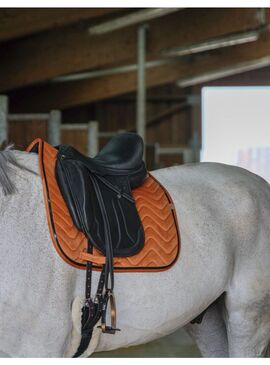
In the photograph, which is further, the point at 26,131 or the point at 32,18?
the point at 32,18

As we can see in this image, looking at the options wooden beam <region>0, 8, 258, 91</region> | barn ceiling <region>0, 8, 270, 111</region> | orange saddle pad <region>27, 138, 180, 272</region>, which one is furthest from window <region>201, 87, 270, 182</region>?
orange saddle pad <region>27, 138, 180, 272</region>

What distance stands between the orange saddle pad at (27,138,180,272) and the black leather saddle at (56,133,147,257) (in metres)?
0.03

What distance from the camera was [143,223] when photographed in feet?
8.25

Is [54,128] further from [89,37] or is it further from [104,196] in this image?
[89,37]

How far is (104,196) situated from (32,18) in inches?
173

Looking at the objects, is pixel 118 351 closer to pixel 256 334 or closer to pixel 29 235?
pixel 256 334

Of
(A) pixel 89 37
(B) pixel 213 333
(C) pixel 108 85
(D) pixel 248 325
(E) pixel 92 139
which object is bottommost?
(B) pixel 213 333

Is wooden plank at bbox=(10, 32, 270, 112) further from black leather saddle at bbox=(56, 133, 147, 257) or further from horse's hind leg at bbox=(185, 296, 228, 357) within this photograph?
black leather saddle at bbox=(56, 133, 147, 257)

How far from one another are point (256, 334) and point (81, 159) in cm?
108

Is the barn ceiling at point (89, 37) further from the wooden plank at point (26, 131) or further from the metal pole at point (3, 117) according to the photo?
the metal pole at point (3, 117)

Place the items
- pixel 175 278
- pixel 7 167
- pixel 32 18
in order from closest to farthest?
pixel 7 167, pixel 175 278, pixel 32 18

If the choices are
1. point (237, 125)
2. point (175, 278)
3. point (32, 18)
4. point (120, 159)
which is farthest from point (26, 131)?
point (237, 125)

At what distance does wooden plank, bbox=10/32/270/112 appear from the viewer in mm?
11258

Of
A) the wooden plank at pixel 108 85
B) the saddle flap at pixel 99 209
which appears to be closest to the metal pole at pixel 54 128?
the saddle flap at pixel 99 209
